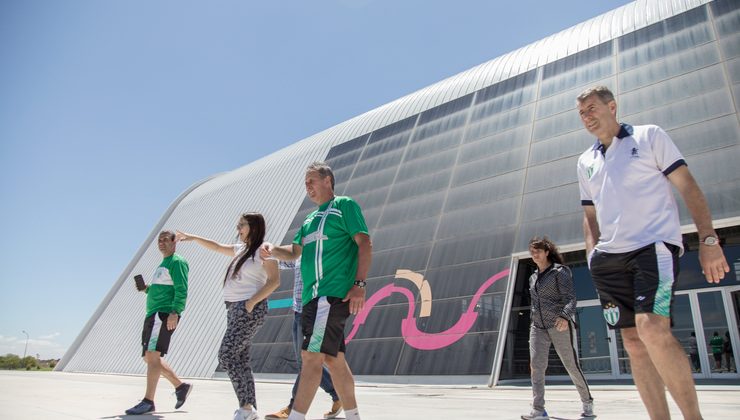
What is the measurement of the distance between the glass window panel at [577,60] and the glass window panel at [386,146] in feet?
16.1

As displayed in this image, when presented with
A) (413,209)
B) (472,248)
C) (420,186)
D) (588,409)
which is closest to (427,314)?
(472,248)

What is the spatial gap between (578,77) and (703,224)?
39.0ft

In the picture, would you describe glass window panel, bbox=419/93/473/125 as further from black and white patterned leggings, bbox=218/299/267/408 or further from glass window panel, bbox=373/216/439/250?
black and white patterned leggings, bbox=218/299/267/408

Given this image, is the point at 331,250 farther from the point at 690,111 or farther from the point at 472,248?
the point at 690,111

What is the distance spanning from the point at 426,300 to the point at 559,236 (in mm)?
3207

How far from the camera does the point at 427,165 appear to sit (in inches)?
592

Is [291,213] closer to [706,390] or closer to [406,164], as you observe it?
[406,164]

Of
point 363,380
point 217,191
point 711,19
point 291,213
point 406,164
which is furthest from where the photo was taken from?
Answer: point 217,191

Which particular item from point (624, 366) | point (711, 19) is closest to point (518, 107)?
point (711, 19)

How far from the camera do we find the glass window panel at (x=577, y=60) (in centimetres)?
1348

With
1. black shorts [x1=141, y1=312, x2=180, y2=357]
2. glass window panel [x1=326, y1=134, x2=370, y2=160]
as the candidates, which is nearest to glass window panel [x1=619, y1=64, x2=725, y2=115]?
glass window panel [x1=326, y1=134, x2=370, y2=160]

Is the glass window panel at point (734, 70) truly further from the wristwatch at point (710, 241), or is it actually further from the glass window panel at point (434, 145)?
the wristwatch at point (710, 241)

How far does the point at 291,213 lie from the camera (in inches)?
728

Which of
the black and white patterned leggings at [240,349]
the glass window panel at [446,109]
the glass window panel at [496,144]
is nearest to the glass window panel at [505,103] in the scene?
the glass window panel at [446,109]
